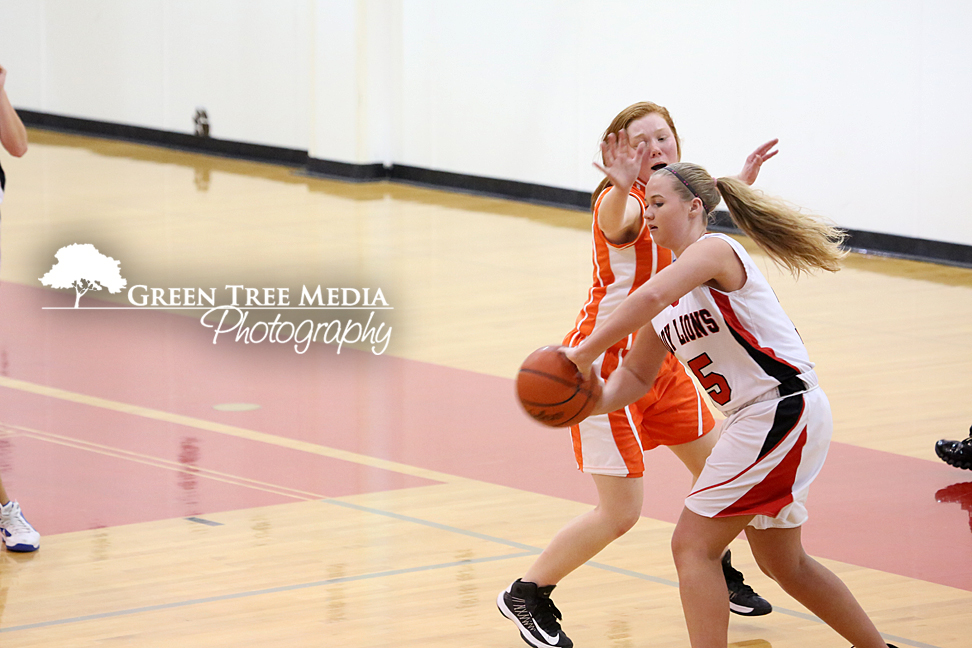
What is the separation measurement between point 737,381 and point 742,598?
45.5 inches

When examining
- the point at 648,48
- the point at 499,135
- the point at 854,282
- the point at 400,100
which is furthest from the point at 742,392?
the point at 400,100

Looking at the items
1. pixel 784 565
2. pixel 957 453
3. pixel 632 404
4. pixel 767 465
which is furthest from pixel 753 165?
pixel 957 453

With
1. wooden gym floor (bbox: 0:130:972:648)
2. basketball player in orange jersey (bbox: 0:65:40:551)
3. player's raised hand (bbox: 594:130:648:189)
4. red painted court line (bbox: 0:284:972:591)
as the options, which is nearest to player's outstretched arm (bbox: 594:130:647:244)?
player's raised hand (bbox: 594:130:648:189)

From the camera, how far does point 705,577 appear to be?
3.76 m

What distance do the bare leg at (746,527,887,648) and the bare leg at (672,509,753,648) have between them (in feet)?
0.42

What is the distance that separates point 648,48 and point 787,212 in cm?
944

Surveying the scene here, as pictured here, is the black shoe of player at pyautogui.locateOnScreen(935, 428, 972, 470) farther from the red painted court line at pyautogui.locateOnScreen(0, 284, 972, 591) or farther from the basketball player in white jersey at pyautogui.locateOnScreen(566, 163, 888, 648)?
the basketball player in white jersey at pyautogui.locateOnScreen(566, 163, 888, 648)

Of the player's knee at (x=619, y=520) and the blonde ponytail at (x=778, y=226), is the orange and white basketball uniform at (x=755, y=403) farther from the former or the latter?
the player's knee at (x=619, y=520)

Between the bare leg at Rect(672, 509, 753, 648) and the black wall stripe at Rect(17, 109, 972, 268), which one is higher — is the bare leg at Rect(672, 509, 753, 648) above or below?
below

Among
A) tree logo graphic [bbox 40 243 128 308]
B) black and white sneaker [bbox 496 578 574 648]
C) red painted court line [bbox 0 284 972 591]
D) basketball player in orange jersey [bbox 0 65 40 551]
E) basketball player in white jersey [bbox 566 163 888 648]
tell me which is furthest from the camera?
tree logo graphic [bbox 40 243 128 308]

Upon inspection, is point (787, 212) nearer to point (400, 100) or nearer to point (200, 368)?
point (200, 368)

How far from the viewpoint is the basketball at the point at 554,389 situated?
12.5 ft

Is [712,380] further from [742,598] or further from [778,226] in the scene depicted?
[742,598]

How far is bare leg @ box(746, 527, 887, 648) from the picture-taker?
12.7 ft
